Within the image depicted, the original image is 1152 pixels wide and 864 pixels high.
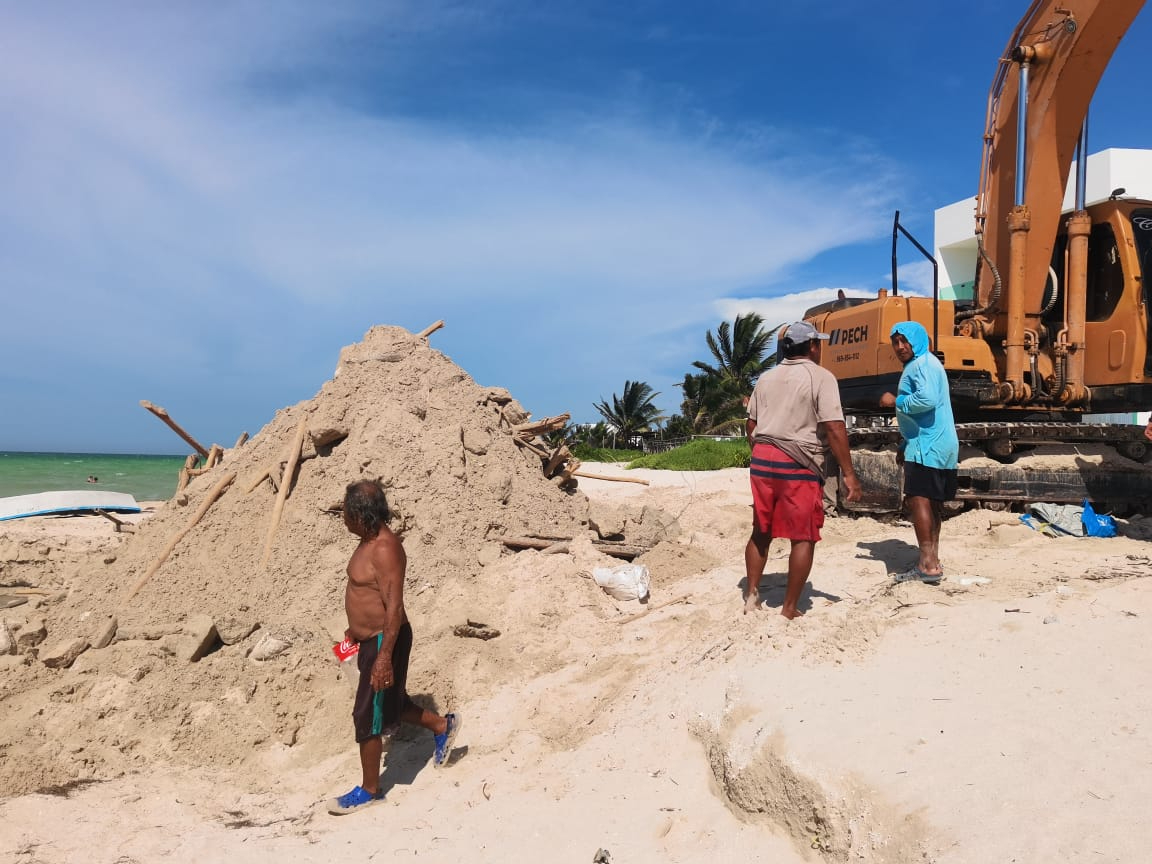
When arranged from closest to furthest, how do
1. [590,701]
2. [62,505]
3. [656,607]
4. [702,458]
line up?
[590,701], [656,607], [62,505], [702,458]

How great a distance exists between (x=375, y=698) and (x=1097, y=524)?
529 cm

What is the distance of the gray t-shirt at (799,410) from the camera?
4254 millimetres

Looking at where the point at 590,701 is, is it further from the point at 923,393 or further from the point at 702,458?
the point at 702,458

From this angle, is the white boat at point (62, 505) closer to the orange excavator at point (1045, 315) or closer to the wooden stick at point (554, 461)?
the wooden stick at point (554, 461)

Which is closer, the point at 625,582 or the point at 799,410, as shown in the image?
the point at 799,410

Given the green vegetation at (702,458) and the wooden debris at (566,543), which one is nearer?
the wooden debris at (566,543)

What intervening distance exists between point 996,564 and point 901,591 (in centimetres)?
107

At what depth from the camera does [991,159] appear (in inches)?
287

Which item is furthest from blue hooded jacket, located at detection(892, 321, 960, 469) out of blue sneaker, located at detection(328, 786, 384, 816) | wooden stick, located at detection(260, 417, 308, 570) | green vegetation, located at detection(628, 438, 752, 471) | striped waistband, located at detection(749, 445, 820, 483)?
green vegetation, located at detection(628, 438, 752, 471)

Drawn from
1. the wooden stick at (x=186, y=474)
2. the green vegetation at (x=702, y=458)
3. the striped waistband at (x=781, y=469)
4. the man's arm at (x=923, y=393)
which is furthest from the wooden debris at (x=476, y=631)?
the green vegetation at (x=702, y=458)

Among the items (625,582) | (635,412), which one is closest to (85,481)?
(635,412)

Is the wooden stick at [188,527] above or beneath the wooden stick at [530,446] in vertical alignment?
Result: beneath

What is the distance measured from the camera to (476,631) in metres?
5.38

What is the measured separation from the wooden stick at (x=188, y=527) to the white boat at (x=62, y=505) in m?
6.28
